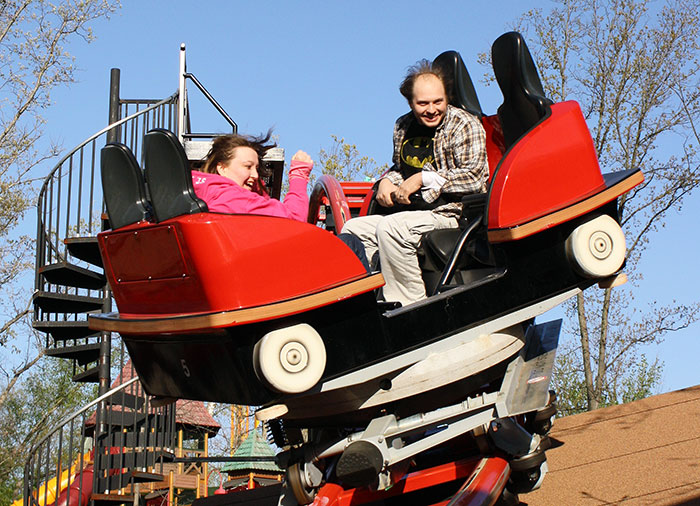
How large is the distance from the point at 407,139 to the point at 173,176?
1654mm

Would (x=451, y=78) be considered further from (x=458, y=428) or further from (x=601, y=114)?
(x=601, y=114)

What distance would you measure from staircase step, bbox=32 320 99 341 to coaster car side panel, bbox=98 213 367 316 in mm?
5220

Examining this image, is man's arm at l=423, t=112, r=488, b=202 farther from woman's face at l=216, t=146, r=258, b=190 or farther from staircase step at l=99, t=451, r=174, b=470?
→ staircase step at l=99, t=451, r=174, b=470

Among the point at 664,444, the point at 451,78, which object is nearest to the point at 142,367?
the point at 451,78

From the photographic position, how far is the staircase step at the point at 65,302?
26.9 ft

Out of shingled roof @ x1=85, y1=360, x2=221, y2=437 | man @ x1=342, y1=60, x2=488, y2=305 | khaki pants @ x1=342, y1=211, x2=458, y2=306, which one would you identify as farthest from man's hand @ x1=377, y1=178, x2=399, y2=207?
shingled roof @ x1=85, y1=360, x2=221, y2=437

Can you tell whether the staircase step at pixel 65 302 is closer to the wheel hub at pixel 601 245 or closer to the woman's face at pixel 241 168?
the woman's face at pixel 241 168

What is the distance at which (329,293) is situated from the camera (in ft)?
10.1

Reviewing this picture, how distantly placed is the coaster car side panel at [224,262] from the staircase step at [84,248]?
4845mm

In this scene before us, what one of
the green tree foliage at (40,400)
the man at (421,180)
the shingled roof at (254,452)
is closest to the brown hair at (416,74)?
the man at (421,180)

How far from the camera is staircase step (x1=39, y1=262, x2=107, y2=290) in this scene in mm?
8047

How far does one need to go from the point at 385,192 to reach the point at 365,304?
41.3 inches

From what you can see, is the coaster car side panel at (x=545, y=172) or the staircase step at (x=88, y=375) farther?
the staircase step at (x=88, y=375)

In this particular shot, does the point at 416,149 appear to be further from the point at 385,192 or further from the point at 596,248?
the point at 596,248
